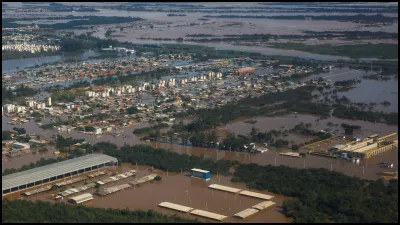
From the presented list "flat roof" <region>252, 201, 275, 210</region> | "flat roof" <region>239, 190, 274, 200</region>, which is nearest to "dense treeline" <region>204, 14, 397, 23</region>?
"flat roof" <region>239, 190, 274, 200</region>

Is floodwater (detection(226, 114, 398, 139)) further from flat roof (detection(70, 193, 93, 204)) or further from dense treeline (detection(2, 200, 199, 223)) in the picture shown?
dense treeline (detection(2, 200, 199, 223))

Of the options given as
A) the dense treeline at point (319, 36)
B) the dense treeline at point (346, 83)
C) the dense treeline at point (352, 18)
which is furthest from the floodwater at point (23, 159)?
the dense treeline at point (352, 18)

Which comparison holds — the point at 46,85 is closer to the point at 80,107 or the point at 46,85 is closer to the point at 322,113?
the point at 80,107

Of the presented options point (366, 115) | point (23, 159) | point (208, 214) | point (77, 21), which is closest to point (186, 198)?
point (208, 214)

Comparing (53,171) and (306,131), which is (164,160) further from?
(306,131)

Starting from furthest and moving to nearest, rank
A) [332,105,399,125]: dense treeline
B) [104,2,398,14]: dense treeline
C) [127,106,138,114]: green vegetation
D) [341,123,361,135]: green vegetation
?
[104,2,398,14]: dense treeline
[127,106,138,114]: green vegetation
[332,105,399,125]: dense treeline
[341,123,361,135]: green vegetation

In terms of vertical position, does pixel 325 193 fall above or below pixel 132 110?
above
